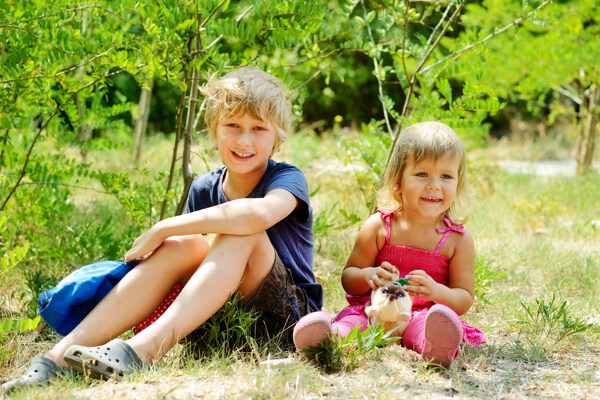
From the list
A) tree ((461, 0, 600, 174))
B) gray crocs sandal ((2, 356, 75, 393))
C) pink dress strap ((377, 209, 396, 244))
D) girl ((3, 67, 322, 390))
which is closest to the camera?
gray crocs sandal ((2, 356, 75, 393))

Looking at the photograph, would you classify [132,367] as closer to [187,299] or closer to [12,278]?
[187,299]

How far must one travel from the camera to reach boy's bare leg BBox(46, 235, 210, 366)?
1975 mm

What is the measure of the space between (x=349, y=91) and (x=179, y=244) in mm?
9222

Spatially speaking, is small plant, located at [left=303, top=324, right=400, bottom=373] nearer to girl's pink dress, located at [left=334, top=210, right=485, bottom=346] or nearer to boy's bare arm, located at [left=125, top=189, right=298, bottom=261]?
girl's pink dress, located at [left=334, top=210, right=485, bottom=346]

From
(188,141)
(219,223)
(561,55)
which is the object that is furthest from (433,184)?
(561,55)

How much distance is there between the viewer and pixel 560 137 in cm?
988

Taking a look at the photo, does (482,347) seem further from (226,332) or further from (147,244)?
(147,244)

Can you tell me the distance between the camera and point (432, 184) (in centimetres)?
231

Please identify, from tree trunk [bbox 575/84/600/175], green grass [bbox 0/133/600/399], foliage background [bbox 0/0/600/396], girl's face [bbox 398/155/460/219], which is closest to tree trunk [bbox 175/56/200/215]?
foliage background [bbox 0/0/600/396]

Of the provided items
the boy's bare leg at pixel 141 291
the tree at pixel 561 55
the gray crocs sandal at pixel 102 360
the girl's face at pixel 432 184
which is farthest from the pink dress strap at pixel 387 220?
the tree at pixel 561 55

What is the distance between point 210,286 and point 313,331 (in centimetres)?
35

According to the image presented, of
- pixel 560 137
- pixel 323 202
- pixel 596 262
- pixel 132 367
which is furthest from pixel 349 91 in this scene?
pixel 132 367

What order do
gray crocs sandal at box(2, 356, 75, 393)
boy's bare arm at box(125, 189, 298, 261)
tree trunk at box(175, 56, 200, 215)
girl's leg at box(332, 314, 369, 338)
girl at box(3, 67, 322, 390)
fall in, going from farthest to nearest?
tree trunk at box(175, 56, 200, 215) → girl's leg at box(332, 314, 369, 338) → boy's bare arm at box(125, 189, 298, 261) → girl at box(3, 67, 322, 390) → gray crocs sandal at box(2, 356, 75, 393)

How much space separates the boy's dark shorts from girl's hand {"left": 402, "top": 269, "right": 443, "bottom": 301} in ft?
1.28
